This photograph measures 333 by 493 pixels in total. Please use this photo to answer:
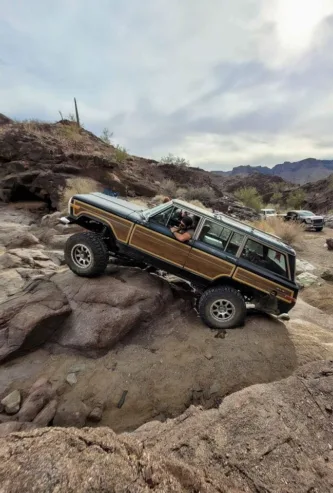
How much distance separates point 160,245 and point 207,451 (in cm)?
380

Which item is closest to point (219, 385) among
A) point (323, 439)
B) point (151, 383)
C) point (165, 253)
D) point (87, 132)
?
point (151, 383)

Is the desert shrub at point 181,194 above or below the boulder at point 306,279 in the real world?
above

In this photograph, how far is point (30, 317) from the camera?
495 cm

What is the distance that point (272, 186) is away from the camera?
65.2m

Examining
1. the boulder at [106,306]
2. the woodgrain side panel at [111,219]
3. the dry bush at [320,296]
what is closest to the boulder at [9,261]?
the boulder at [106,306]

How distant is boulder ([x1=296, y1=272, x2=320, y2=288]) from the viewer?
38.1 feet

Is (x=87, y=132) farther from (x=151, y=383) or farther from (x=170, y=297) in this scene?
(x=151, y=383)

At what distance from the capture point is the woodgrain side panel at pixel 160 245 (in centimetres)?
581

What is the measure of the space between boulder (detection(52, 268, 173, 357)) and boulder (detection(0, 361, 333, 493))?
7.07 ft

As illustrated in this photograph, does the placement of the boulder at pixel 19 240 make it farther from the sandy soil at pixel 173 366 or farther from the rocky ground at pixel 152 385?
the sandy soil at pixel 173 366

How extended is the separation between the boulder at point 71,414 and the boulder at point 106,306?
0.94 meters

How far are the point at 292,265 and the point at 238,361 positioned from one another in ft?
7.30

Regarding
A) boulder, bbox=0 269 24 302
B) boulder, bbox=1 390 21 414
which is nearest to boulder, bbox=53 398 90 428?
boulder, bbox=1 390 21 414

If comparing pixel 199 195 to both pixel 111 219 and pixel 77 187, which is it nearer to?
pixel 77 187
